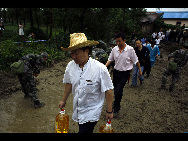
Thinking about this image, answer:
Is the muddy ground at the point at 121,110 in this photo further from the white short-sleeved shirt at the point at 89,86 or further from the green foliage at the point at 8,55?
the white short-sleeved shirt at the point at 89,86

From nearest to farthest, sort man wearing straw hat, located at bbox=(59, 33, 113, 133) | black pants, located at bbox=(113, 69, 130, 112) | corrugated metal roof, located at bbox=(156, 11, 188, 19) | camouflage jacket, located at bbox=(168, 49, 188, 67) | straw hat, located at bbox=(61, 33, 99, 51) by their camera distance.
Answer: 1. straw hat, located at bbox=(61, 33, 99, 51)
2. man wearing straw hat, located at bbox=(59, 33, 113, 133)
3. black pants, located at bbox=(113, 69, 130, 112)
4. camouflage jacket, located at bbox=(168, 49, 188, 67)
5. corrugated metal roof, located at bbox=(156, 11, 188, 19)

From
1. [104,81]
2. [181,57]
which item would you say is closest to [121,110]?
[104,81]

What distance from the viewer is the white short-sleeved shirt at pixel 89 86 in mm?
2320


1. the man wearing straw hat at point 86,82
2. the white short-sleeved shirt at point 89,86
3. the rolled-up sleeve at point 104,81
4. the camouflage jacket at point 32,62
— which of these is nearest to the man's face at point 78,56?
the man wearing straw hat at point 86,82

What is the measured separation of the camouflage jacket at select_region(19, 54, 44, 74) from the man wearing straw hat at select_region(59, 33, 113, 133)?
2.60 m

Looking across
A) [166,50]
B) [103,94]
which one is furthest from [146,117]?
[166,50]

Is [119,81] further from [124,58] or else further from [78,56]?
[78,56]

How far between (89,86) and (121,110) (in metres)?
3.02

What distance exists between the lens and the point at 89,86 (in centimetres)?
232

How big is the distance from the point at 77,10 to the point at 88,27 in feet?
6.68

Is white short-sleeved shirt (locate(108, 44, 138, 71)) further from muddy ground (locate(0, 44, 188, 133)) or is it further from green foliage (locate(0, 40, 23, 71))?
green foliage (locate(0, 40, 23, 71))

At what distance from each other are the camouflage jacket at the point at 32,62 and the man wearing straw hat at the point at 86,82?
8.53 ft

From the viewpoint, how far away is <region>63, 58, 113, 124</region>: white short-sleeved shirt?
2320mm

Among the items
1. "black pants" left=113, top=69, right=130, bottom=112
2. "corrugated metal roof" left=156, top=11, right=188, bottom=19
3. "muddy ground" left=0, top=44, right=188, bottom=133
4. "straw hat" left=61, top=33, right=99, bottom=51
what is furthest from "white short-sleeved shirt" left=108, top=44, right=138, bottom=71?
"corrugated metal roof" left=156, top=11, right=188, bottom=19
